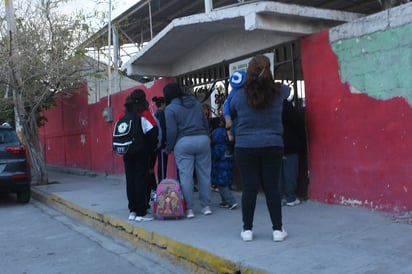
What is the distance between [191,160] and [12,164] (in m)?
4.62

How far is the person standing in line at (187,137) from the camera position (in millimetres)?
6109

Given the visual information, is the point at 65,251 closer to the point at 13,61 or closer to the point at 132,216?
the point at 132,216

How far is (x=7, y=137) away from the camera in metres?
9.44

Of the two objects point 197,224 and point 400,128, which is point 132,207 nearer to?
point 197,224

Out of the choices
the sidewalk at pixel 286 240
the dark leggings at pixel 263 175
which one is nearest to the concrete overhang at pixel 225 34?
the dark leggings at pixel 263 175

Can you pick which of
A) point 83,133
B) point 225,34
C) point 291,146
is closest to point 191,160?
point 291,146

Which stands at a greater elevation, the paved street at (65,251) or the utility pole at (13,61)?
the utility pole at (13,61)

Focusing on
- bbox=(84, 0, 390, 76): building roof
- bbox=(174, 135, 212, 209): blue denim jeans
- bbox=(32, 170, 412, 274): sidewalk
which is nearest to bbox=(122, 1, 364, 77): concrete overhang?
bbox=(84, 0, 390, 76): building roof

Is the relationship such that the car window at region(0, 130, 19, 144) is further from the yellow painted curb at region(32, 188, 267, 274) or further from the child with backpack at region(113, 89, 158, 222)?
the child with backpack at region(113, 89, 158, 222)

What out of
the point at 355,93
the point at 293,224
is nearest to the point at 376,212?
the point at 293,224

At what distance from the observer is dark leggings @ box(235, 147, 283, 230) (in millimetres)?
4637

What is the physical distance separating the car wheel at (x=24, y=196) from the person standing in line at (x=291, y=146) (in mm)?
5731

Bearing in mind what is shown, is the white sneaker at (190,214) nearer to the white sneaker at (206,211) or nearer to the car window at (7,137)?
the white sneaker at (206,211)

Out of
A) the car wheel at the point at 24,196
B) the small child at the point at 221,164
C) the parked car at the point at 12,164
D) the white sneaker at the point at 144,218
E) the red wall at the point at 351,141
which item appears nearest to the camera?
the red wall at the point at 351,141
